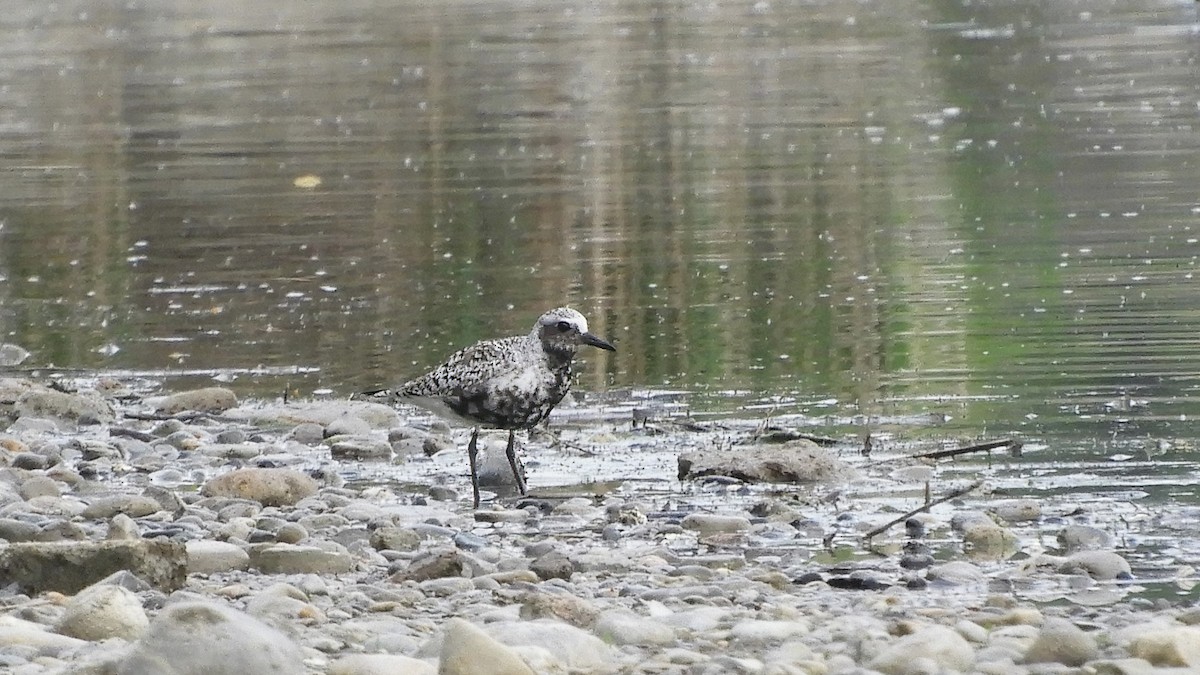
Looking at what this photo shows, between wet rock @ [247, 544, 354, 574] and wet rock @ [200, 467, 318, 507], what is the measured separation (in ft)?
4.54

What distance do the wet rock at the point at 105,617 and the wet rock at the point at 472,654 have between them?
1088 mm

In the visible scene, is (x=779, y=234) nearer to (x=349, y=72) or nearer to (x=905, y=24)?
(x=349, y=72)

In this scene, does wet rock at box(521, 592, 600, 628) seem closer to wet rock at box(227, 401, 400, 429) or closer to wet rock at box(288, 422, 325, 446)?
wet rock at box(288, 422, 325, 446)

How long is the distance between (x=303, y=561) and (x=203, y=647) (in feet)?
6.97

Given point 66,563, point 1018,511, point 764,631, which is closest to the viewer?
point 764,631

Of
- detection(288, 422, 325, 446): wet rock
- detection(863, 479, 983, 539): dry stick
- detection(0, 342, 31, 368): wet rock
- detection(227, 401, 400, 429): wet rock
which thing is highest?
detection(0, 342, 31, 368): wet rock

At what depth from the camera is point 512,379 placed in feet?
31.4

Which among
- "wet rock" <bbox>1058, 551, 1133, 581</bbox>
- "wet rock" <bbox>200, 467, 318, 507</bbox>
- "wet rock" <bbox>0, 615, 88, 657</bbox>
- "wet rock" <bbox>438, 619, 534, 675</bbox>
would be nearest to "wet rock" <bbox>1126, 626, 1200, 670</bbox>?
"wet rock" <bbox>1058, 551, 1133, 581</bbox>

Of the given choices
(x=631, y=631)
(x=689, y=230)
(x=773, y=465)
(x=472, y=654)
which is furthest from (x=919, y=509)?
(x=689, y=230)

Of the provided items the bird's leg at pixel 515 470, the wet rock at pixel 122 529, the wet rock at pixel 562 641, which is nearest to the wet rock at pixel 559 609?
the wet rock at pixel 562 641

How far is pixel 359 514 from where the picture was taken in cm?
882

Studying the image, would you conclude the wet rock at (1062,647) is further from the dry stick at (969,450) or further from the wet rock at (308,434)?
the wet rock at (308,434)

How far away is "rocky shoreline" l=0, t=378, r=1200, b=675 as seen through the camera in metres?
5.98

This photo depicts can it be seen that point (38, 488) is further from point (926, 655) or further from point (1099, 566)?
point (926, 655)
